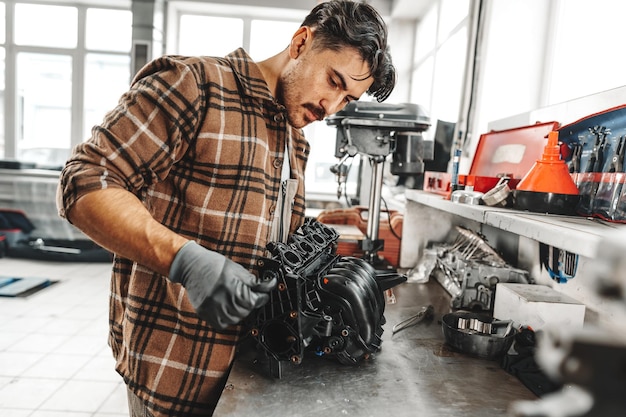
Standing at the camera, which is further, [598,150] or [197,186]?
Answer: [598,150]

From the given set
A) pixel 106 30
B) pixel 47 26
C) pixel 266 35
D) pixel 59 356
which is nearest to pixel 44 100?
pixel 47 26

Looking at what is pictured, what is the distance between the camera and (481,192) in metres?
1.59

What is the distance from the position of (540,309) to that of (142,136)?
1114 mm

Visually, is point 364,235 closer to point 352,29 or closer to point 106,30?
point 352,29

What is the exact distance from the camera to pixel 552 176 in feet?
4.00

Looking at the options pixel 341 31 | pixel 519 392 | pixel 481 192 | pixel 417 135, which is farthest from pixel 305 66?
pixel 417 135

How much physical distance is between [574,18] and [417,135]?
1145mm

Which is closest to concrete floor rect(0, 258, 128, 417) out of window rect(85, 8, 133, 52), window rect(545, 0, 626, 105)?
window rect(545, 0, 626, 105)

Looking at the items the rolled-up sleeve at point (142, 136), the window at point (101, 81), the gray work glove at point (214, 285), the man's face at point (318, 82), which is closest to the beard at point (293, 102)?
the man's face at point (318, 82)

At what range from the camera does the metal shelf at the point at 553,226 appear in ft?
2.69

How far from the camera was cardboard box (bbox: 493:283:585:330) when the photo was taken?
3.96 ft

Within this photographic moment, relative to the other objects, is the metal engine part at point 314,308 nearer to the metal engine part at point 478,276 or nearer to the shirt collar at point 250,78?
the shirt collar at point 250,78

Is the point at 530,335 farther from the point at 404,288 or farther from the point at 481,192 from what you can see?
the point at 404,288

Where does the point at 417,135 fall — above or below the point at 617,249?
above
